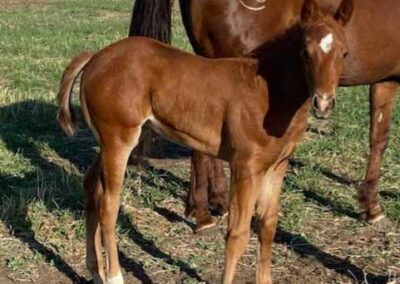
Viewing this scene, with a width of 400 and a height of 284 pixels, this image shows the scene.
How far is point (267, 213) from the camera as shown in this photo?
4160mm

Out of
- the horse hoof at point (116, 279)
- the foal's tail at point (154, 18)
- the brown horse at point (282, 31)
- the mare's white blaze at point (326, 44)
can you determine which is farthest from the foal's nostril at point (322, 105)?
the foal's tail at point (154, 18)

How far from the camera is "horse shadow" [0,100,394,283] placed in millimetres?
4586

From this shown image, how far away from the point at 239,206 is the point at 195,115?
494 millimetres

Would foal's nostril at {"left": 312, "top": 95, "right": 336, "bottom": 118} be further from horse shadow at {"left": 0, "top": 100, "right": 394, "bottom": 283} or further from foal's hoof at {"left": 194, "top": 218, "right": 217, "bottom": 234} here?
foal's hoof at {"left": 194, "top": 218, "right": 217, "bottom": 234}

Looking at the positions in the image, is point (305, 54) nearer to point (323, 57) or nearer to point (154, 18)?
point (323, 57)

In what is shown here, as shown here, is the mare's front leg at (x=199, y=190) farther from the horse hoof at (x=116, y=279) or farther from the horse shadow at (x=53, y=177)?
the horse hoof at (x=116, y=279)

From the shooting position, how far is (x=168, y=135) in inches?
161

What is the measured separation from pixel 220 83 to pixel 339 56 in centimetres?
68

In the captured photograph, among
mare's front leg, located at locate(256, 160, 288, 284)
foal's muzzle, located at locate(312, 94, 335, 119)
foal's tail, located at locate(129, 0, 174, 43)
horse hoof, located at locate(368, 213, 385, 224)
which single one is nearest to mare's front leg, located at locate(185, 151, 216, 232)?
mare's front leg, located at locate(256, 160, 288, 284)

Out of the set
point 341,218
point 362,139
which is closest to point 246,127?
point 341,218

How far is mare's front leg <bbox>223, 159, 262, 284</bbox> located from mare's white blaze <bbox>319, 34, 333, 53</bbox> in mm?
673

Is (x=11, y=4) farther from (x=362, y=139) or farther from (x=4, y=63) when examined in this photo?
(x=362, y=139)

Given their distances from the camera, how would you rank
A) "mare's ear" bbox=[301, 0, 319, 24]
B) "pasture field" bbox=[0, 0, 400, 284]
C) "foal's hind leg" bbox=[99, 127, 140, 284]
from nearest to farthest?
1. "mare's ear" bbox=[301, 0, 319, 24]
2. "foal's hind leg" bbox=[99, 127, 140, 284]
3. "pasture field" bbox=[0, 0, 400, 284]

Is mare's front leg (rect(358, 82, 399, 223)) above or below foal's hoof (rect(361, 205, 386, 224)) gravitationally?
above
